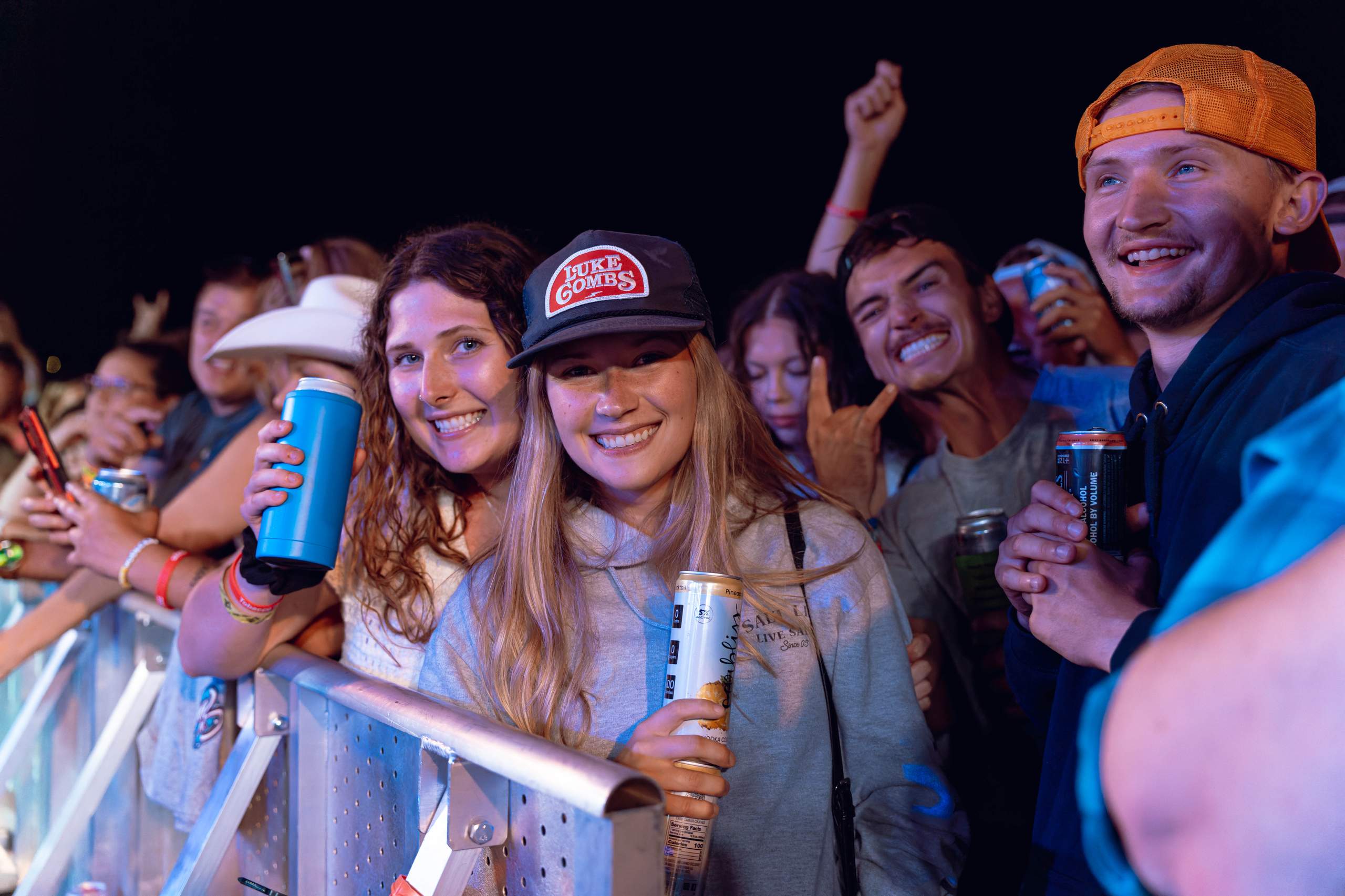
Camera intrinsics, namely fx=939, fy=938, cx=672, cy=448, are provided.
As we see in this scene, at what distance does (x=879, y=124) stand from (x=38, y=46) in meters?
4.70

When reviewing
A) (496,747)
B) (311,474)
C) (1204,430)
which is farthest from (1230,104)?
(311,474)

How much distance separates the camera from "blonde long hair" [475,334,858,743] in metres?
1.39

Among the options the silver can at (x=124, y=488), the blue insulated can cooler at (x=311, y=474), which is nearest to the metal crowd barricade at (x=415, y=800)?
the blue insulated can cooler at (x=311, y=474)

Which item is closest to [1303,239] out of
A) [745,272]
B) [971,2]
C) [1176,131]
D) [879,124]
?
[1176,131]

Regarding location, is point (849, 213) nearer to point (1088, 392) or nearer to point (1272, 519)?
point (1088, 392)

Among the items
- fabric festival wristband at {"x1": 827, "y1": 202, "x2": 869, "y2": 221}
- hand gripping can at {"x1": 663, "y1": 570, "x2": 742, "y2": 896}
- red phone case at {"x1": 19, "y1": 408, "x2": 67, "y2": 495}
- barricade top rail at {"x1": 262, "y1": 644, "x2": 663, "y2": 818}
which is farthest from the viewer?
fabric festival wristband at {"x1": 827, "y1": 202, "x2": 869, "y2": 221}

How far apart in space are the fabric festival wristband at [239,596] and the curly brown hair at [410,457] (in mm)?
173

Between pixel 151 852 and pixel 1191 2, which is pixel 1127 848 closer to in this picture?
pixel 151 852

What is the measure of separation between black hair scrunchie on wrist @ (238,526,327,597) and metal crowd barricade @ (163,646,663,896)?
15 centimetres

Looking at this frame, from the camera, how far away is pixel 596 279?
1.42m

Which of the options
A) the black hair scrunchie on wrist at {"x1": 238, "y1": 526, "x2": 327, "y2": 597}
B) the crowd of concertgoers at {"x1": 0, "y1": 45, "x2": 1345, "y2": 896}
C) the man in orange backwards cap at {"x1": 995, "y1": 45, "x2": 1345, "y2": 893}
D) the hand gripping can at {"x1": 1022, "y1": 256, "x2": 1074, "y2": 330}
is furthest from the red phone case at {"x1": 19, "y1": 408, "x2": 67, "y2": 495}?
the hand gripping can at {"x1": 1022, "y1": 256, "x2": 1074, "y2": 330}

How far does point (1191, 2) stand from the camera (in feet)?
8.86

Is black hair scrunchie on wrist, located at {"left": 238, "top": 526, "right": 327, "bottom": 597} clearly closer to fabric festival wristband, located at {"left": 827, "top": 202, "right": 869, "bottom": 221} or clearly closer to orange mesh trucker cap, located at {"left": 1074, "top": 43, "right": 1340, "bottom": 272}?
orange mesh trucker cap, located at {"left": 1074, "top": 43, "right": 1340, "bottom": 272}

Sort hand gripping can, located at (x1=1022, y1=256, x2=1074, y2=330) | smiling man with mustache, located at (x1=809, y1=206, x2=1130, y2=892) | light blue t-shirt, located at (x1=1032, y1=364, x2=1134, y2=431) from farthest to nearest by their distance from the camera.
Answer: hand gripping can, located at (x1=1022, y1=256, x2=1074, y2=330)
light blue t-shirt, located at (x1=1032, y1=364, x2=1134, y2=431)
smiling man with mustache, located at (x1=809, y1=206, x2=1130, y2=892)
